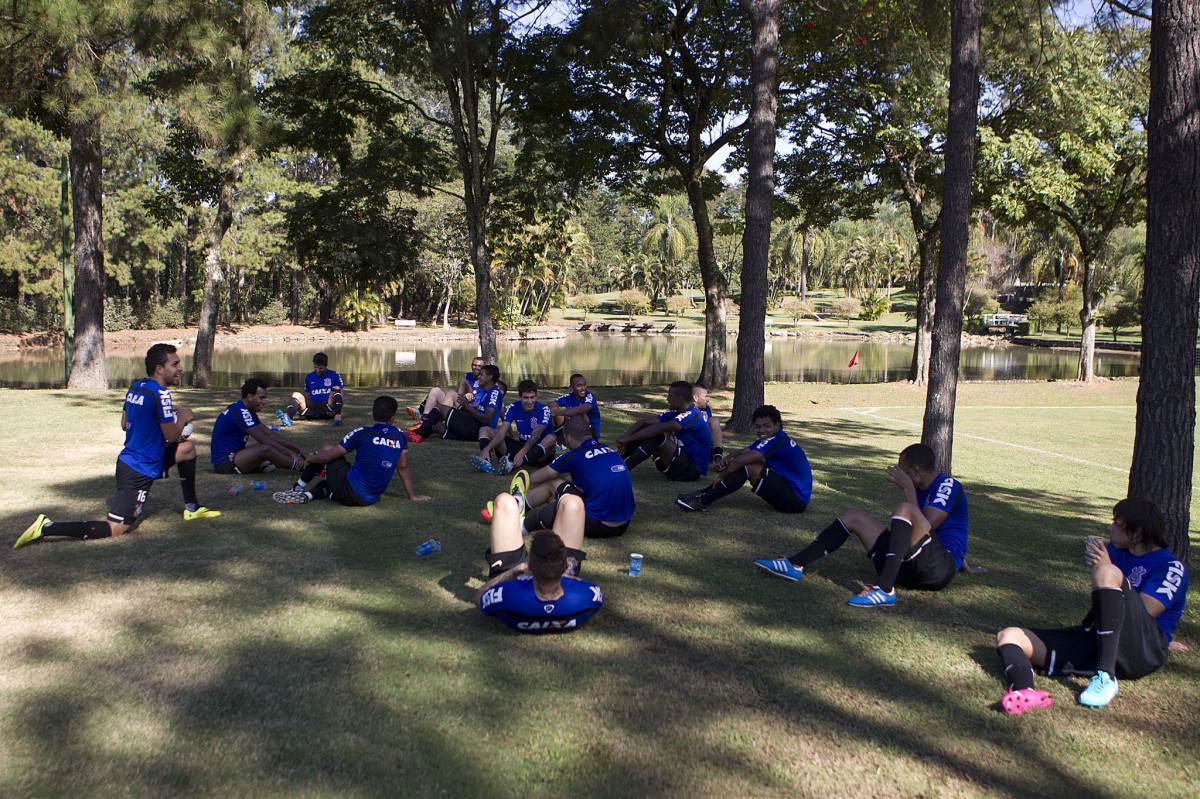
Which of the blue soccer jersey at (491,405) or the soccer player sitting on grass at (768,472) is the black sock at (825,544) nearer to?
the soccer player sitting on grass at (768,472)

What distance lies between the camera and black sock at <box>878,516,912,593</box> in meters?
5.62

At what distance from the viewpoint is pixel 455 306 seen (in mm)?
68812

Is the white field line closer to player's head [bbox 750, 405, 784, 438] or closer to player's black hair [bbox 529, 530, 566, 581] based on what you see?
player's head [bbox 750, 405, 784, 438]

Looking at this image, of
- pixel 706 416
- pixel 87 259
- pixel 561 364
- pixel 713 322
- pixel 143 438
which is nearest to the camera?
pixel 143 438

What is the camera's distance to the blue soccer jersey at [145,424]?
22.1 feet

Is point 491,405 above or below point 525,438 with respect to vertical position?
above

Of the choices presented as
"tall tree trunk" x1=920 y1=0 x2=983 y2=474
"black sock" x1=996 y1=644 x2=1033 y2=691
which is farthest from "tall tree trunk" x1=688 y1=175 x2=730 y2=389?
"black sock" x1=996 y1=644 x2=1033 y2=691

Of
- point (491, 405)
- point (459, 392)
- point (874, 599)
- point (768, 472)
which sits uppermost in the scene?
point (459, 392)

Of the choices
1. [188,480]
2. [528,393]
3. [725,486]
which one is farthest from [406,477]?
[725,486]

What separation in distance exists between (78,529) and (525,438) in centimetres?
506

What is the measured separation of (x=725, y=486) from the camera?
8.20 meters

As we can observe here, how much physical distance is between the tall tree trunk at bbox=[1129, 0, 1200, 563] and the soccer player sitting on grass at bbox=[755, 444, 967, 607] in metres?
2.00

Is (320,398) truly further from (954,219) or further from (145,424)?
(954,219)

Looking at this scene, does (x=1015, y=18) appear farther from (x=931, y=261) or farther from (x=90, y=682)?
(x=931, y=261)
